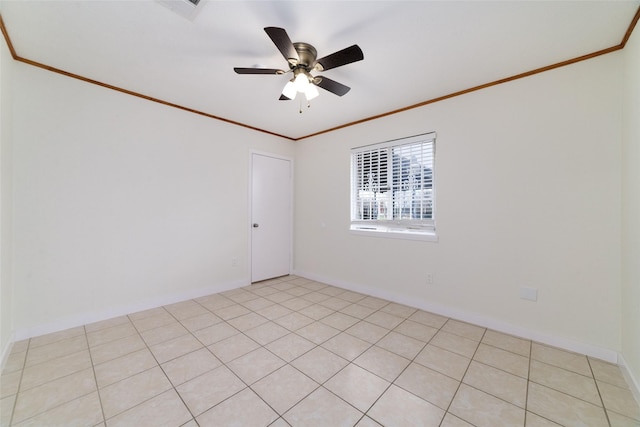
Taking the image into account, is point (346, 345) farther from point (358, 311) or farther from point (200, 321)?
point (200, 321)

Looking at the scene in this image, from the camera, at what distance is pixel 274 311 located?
2992 mm

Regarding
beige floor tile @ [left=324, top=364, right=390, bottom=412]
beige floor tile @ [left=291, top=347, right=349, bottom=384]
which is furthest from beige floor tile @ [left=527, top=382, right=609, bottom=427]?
beige floor tile @ [left=291, top=347, right=349, bottom=384]

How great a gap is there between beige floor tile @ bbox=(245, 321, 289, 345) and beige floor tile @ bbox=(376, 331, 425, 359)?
0.96 m

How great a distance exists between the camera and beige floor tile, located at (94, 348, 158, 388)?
1.79 metres

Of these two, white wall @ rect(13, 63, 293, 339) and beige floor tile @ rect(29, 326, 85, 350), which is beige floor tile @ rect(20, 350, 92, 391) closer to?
beige floor tile @ rect(29, 326, 85, 350)

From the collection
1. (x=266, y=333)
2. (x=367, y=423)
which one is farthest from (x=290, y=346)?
(x=367, y=423)

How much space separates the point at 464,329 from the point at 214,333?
2569 mm

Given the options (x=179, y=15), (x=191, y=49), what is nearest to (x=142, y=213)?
(x=191, y=49)

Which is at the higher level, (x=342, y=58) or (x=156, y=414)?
(x=342, y=58)

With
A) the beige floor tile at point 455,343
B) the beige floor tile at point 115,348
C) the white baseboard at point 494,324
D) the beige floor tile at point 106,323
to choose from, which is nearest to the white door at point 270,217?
the white baseboard at point 494,324

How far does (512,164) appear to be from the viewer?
2.47 metres

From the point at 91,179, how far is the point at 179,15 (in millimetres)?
2011

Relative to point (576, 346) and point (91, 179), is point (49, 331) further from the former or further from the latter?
point (576, 346)

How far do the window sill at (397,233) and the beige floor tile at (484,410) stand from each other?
165cm
